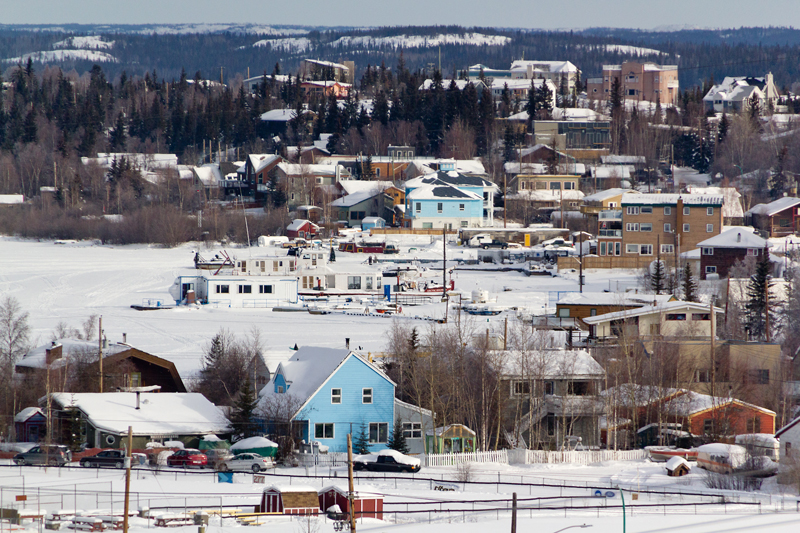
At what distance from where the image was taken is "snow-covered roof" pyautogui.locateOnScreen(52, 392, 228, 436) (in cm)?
2197

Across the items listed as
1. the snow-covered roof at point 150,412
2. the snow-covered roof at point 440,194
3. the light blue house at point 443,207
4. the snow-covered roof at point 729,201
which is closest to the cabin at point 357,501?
the snow-covered roof at point 150,412

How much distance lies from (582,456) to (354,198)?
4539cm

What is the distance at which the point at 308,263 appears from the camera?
44906 mm

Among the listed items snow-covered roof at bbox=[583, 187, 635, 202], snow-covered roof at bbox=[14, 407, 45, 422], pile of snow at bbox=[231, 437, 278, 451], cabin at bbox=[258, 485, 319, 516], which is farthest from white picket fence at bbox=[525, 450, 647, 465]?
snow-covered roof at bbox=[583, 187, 635, 202]

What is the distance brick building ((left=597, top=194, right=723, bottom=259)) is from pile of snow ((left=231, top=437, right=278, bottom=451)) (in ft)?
106

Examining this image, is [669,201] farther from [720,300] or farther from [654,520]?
[654,520]

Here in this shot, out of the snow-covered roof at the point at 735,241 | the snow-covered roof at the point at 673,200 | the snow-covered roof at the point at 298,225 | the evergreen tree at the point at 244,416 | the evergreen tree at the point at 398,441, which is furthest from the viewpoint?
the snow-covered roof at the point at 298,225

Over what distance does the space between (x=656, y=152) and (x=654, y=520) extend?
62851mm

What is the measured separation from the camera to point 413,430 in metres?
23.7

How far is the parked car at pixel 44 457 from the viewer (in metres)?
19.7

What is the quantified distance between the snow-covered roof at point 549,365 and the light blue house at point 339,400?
2.88m

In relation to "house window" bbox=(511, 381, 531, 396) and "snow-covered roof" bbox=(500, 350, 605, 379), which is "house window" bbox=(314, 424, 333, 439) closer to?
"snow-covered roof" bbox=(500, 350, 605, 379)

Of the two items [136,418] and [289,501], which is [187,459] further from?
[289,501]

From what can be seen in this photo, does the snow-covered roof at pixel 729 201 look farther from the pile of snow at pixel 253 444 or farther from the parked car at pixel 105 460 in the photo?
the parked car at pixel 105 460
